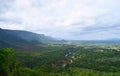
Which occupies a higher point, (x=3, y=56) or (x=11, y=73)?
(x=3, y=56)

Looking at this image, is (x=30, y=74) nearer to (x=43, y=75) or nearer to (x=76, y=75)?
(x=43, y=75)

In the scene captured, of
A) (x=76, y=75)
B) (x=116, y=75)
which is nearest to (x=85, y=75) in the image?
(x=76, y=75)

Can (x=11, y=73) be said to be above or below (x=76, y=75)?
above

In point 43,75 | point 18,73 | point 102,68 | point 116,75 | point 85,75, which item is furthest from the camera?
point 102,68

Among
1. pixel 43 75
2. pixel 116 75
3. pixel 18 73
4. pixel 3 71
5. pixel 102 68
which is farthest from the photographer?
pixel 102 68

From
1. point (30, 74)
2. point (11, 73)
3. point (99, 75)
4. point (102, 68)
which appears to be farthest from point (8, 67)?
point (102, 68)

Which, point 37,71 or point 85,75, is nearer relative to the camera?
point 37,71

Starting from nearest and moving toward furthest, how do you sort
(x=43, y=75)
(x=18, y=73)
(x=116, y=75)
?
(x=18, y=73) < (x=43, y=75) < (x=116, y=75)

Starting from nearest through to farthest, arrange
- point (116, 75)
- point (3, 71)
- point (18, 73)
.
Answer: point (3, 71)
point (18, 73)
point (116, 75)

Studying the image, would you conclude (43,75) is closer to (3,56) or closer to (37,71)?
(37,71)
